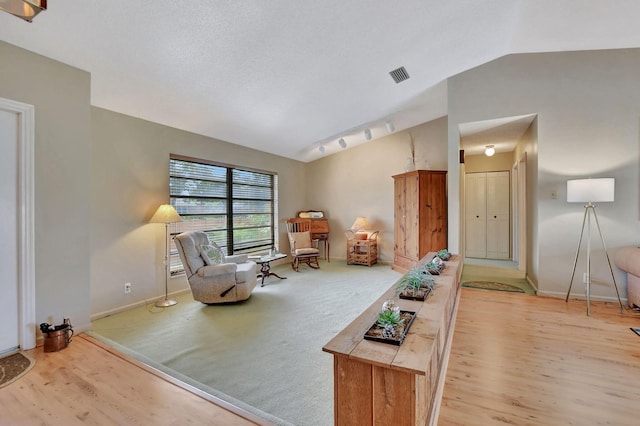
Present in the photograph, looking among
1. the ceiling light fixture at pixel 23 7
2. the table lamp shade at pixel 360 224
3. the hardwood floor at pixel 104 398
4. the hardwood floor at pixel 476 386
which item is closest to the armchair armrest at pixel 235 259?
the hardwood floor at pixel 476 386

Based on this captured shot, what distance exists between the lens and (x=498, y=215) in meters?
6.37

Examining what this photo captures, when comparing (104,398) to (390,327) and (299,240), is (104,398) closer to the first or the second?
(390,327)

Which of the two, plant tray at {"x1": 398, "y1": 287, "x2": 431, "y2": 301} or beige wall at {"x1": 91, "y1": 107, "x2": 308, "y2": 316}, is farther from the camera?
beige wall at {"x1": 91, "y1": 107, "x2": 308, "y2": 316}

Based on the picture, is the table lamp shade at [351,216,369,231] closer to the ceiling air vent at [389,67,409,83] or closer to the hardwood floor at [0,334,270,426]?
the ceiling air vent at [389,67,409,83]

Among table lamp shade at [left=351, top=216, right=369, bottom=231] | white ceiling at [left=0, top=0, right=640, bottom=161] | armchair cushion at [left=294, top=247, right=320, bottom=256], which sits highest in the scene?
white ceiling at [left=0, top=0, right=640, bottom=161]

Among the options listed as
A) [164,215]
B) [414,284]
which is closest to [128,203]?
[164,215]

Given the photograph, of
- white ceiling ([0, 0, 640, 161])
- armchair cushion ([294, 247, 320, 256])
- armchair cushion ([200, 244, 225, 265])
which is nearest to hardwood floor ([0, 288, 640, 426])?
armchair cushion ([200, 244, 225, 265])

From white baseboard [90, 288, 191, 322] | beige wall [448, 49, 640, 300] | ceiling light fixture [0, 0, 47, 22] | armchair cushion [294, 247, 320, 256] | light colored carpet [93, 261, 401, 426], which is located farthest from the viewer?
armchair cushion [294, 247, 320, 256]

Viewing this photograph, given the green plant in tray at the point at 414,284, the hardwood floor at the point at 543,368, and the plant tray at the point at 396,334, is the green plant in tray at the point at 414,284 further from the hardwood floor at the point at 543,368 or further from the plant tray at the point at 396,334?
the hardwood floor at the point at 543,368

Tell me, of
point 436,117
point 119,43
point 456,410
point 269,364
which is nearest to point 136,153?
point 119,43

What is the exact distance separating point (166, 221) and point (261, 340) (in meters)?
2.01

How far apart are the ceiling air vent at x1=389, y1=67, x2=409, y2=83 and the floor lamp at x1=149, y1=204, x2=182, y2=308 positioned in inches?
133

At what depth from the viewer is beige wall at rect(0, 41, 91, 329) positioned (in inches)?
93.7

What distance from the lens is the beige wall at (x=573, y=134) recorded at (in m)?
3.33
